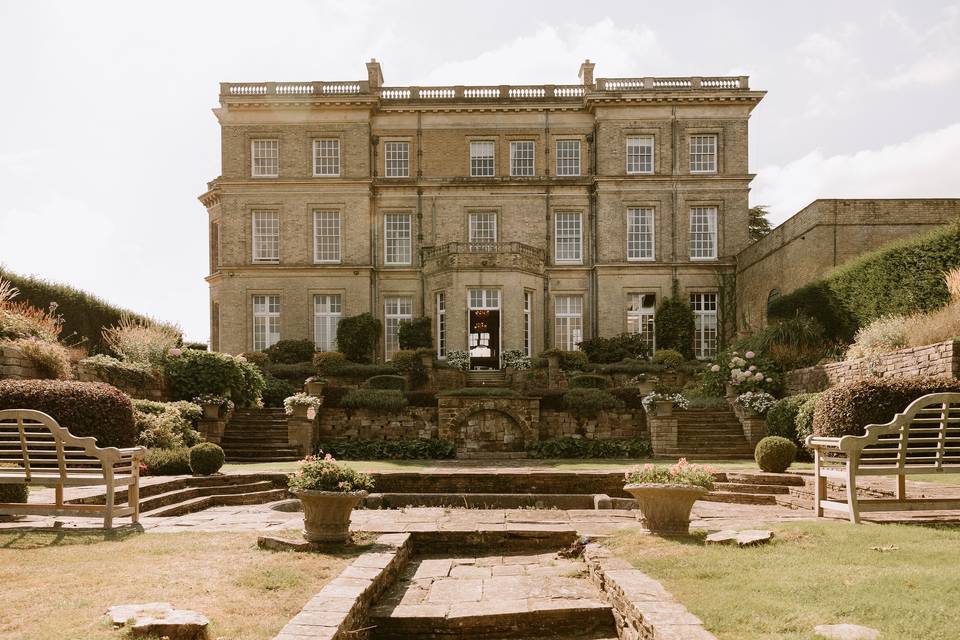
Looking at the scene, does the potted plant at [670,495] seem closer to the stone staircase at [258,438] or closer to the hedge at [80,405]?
the hedge at [80,405]

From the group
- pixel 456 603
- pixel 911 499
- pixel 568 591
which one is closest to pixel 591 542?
pixel 568 591

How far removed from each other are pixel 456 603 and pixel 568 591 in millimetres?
976

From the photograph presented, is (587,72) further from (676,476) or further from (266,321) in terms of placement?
(676,476)

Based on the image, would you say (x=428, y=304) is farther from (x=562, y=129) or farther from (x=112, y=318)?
(x=112, y=318)

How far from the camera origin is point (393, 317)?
31844 mm

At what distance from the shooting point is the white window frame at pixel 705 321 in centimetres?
3177

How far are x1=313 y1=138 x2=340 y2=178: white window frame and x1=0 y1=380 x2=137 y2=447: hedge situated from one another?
1957 centimetres

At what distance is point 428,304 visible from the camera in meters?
31.2

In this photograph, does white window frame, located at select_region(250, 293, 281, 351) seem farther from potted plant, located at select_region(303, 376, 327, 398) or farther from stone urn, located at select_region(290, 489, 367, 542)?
stone urn, located at select_region(290, 489, 367, 542)

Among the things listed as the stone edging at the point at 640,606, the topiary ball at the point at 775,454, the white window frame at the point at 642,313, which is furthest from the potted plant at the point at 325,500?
the white window frame at the point at 642,313

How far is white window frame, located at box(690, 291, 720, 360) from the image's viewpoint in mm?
31766

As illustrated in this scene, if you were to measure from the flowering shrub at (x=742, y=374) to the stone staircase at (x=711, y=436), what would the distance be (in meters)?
0.92

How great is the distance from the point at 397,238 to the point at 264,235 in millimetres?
5245

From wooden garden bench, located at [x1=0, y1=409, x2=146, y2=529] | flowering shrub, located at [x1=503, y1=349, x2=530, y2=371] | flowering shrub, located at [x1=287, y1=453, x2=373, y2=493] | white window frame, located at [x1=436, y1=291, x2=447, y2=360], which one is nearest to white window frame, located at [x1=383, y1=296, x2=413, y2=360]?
white window frame, located at [x1=436, y1=291, x2=447, y2=360]
